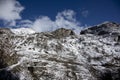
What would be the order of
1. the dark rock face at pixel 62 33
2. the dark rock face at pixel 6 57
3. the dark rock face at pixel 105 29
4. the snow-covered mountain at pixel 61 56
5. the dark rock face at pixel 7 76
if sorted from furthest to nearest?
the dark rock face at pixel 105 29
the dark rock face at pixel 62 33
the snow-covered mountain at pixel 61 56
the dark rock face at pixel 6 57
the dark rock face at pixel 7 76

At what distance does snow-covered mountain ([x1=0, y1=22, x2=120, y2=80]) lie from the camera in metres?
47.1

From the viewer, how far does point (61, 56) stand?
6019 centimetres

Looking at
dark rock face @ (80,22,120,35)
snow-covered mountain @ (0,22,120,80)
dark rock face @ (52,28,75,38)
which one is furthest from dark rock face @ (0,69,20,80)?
dark rock face @ (80,22,120,35)

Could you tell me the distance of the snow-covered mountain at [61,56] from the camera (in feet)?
154

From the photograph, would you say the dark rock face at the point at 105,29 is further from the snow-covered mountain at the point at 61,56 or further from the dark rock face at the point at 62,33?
the dark rock face at the point at 62,33

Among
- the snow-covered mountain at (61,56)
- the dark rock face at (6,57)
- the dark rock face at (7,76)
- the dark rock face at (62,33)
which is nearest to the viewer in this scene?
the dark rock face at (7,76)

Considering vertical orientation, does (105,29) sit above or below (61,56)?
above

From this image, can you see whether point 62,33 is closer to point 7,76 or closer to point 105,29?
point 105,29

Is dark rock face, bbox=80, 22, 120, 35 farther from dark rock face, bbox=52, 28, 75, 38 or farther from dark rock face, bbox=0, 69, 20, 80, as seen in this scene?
dark rock face, bbox=0, 69, 20, 80

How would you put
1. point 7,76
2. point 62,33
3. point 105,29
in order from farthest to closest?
point 105,29, point 62,33, point 7,76

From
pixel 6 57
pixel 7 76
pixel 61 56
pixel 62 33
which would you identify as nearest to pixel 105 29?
pixel 62 33

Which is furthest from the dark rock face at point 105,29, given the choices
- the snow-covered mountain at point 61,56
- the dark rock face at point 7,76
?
the dark rock face at point 7,76

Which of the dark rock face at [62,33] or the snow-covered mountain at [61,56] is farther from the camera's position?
the dark rock face at [62,33]

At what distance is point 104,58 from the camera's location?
6225cm
